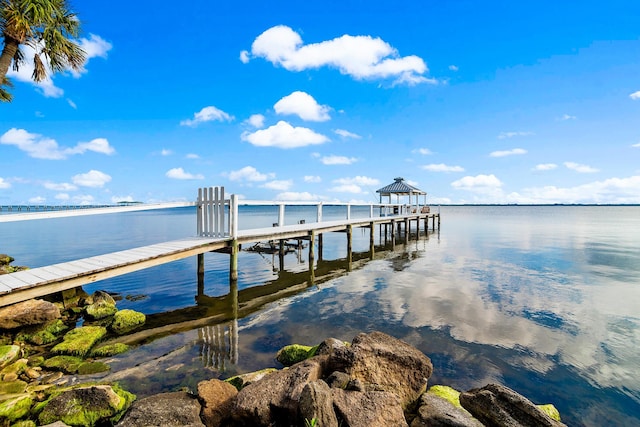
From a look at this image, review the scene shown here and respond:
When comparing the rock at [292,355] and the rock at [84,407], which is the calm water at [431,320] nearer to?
the rock at [292,355]

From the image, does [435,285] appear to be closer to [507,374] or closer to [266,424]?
[507,374]

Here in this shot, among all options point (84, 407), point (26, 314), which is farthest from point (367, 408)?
point (26, 314)

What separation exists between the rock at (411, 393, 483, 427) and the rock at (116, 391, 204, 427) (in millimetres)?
2429

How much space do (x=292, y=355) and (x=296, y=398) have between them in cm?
258

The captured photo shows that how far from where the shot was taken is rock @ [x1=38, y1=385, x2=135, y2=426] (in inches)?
144

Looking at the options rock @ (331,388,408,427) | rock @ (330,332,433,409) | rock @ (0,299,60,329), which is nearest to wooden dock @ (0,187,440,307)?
rock @ (0,299,60,329)

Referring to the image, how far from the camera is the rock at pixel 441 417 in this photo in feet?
11.6

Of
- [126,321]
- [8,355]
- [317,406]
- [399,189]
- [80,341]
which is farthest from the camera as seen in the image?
[399,189]

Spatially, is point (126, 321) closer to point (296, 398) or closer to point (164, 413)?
point (164, 413)

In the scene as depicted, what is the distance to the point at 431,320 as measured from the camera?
850cm

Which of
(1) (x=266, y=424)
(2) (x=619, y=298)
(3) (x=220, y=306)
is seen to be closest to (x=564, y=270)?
(2) (x=619, y=298)

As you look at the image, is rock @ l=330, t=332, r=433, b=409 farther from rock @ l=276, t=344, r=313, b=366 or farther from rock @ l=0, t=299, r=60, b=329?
rock @ l=0, t=299, r=60, b=329

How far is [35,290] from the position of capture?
5.74 meters

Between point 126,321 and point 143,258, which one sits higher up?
point 143,258
